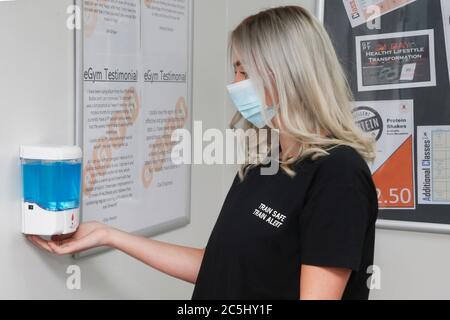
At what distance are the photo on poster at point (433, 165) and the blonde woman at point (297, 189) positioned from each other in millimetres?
808

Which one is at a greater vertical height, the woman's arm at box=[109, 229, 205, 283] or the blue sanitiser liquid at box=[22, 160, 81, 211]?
the blue sanitiser liquid at box=[22, 160, 81, 211]

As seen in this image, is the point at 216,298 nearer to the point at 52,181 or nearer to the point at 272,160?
the point at 272,160

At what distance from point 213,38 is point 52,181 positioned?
98 cm

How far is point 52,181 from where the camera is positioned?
1344 mm

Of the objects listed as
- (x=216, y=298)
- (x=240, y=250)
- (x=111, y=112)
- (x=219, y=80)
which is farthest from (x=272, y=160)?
(x=219, y=80)

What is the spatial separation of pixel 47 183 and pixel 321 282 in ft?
1.97

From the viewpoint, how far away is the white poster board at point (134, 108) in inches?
61.8

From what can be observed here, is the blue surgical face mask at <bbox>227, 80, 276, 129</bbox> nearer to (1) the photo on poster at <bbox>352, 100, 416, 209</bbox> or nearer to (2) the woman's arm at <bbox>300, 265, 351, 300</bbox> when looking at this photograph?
(2) the woman's arm at <bbox>300, 265, 351, 300</bbox>

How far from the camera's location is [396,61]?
2.07 m

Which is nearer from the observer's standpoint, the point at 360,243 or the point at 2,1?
the point at 360,243

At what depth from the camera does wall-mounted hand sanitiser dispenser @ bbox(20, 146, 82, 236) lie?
1.34m

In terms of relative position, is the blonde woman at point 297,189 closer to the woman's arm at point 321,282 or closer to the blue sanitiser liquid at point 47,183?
the woman's arm at point 321,282

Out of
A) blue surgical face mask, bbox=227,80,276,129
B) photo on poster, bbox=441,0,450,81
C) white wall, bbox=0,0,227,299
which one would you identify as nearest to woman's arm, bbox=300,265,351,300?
blue surgical face mask, bbox=227,80,276,129

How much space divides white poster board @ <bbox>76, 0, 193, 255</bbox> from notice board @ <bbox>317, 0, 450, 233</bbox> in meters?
0.56
